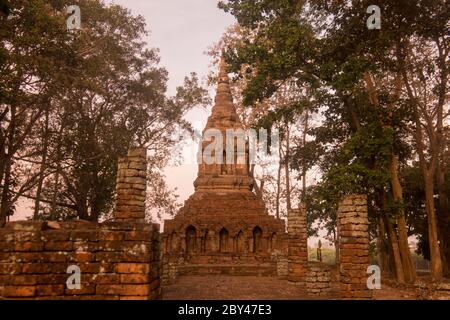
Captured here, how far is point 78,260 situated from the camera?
4.27 meters

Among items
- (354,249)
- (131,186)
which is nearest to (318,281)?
(354,249)

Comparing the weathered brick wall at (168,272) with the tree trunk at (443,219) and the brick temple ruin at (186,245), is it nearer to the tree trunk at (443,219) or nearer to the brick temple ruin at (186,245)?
the brick temple ruin at (186,245)

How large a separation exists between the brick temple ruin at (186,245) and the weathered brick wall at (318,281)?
30 mm

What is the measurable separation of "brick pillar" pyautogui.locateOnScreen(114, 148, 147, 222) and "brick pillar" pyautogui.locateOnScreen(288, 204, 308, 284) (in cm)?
595

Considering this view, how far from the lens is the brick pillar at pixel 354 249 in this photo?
966 centimetres

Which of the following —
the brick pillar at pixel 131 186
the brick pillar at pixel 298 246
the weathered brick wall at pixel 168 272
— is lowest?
the weathered brick wall at pixel 168 272

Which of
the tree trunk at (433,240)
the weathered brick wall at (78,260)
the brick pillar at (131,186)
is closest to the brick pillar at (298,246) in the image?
the tree trunk at (433,240)

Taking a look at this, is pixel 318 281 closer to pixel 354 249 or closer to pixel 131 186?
pixel 354 249

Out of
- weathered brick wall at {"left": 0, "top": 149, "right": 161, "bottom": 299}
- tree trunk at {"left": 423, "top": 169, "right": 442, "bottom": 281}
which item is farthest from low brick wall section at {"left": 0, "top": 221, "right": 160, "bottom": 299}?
tree trunk at {"left": 423, "top": 169, "right": 442, "bottom": 281}

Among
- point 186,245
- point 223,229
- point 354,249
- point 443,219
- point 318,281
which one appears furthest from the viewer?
point 223,229

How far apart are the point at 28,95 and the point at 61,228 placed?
1305cm

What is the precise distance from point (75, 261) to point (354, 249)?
24.2ft

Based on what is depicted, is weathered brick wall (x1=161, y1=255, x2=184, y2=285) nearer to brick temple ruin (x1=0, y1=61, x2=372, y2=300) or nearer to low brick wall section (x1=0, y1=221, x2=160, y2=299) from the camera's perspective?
brick temple ruin (x1=0, y1=61, x2=372, y2=300)
